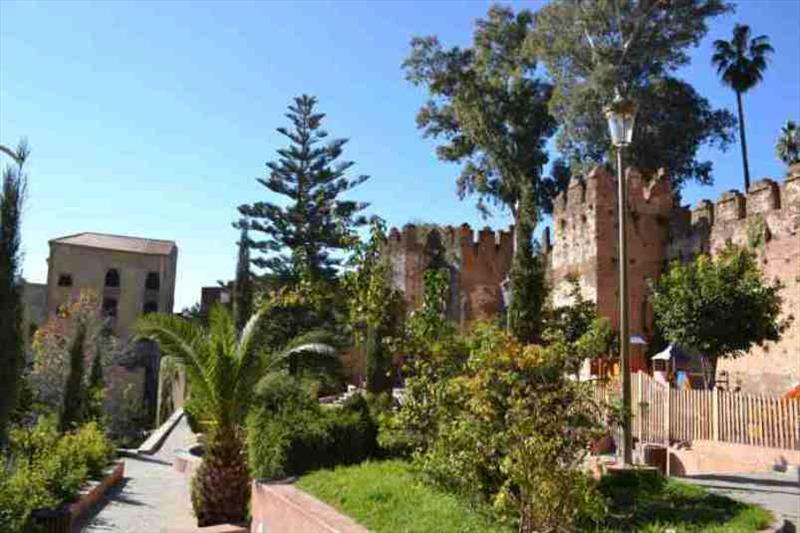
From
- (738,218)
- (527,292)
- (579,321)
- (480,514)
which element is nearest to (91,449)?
(527,292)

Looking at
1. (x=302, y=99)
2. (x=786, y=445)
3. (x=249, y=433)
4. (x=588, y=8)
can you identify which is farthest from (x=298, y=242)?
(x=786, y=445)

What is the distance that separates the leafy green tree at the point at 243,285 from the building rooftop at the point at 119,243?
27620 millimetres

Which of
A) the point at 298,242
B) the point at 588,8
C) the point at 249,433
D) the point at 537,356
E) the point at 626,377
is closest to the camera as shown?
the point at 537,356

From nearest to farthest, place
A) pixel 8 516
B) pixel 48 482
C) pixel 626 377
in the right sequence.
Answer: pixel 8 516
pixel 626 377
pixel 48 482

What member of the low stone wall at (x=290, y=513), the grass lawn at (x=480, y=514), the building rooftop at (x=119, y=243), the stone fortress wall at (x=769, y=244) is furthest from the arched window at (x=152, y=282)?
the grass lawn at (x=480, y=514)

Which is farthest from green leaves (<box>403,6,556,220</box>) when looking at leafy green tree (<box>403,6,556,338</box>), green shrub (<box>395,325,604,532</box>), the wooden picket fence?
green shrub (<box>395,325,604,532</box>)

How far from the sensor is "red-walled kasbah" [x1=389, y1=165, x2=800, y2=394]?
768 inches

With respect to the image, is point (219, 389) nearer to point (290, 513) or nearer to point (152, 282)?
point (290, 513)

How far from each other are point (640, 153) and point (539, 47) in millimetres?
5469

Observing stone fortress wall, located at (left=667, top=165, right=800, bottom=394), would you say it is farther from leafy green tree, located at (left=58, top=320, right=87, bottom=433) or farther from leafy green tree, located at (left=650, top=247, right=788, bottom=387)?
leafy green tree, located at (left=58, top=320, right=87, bottom=433)

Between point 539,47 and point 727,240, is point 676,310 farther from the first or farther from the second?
point 539,47

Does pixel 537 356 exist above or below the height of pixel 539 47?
below

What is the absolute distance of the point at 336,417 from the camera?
11203 millimetres

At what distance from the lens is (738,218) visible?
21.7 m
